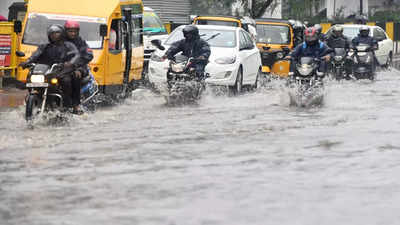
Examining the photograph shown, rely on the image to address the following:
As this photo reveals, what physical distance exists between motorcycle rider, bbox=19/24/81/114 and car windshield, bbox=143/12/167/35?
525 inches

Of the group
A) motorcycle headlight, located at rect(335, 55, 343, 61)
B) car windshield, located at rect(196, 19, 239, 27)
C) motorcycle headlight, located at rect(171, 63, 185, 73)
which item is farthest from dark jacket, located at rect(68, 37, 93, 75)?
car windshield, located at rect(196, 19, 239, 27)

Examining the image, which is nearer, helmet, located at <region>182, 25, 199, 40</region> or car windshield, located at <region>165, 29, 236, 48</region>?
helmet, located at <region>182, 25, 199, 40</region>

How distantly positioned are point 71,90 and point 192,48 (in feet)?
16.0

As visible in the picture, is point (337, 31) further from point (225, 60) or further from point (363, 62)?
point (225, 60)

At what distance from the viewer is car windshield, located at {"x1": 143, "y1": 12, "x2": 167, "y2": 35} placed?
2917cm

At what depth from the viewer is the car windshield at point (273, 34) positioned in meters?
29.7

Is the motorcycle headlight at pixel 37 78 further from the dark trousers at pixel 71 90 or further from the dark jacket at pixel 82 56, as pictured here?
the dark jacket at pixel 82 56

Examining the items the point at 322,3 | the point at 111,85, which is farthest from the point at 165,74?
the point at 322,3

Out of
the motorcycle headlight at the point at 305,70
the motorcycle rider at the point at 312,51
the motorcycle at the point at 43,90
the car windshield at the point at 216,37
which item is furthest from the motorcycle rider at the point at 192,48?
the motorcycle at the point at 43,90

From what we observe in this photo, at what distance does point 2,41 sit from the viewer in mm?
23328

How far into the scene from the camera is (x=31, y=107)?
47.9 feet

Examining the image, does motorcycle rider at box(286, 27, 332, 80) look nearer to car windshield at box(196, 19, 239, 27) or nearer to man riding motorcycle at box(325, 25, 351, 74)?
man riding motorcycle at box(325, 25, 351, 74)

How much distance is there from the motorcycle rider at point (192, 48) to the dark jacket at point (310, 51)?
5.30 feet

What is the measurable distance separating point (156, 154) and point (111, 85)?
818cm
